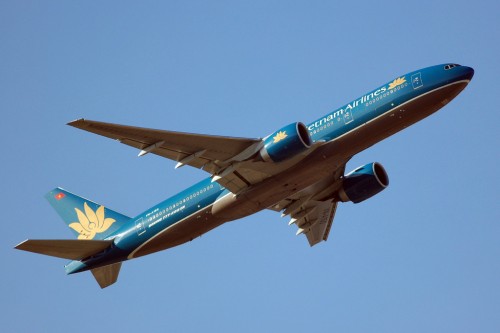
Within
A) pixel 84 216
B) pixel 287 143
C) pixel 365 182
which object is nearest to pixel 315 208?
pixel 365 182

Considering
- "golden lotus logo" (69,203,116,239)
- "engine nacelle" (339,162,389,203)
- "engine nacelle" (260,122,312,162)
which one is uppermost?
"golden lotus logo" (69,203,116,239)

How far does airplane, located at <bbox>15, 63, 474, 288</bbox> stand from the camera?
44875mm

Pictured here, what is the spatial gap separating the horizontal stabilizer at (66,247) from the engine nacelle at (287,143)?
12.2 m

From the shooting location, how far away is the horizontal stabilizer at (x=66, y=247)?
4728 cm

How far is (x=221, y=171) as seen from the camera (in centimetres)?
4688

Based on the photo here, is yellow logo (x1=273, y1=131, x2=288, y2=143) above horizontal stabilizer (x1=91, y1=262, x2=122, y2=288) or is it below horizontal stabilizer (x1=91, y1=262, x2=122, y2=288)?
above

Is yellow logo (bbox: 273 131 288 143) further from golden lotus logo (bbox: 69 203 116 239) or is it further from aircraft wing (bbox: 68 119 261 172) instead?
golden lotus logo (bbox: 69 203 116 239)

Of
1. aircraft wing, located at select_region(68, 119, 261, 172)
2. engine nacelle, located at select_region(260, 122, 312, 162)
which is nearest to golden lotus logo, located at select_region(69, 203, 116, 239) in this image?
aircraft wing, located at select_region(68, 119, 261, 172)

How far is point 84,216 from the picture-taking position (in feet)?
182

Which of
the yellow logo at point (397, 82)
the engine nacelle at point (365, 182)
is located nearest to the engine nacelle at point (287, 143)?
the yellow logo at point (397, 82)

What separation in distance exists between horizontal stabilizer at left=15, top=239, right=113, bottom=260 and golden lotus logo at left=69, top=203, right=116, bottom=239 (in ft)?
9.95

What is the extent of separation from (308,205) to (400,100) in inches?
476

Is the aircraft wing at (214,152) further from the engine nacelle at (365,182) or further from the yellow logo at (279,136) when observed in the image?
the engine nacelle at (365,182)

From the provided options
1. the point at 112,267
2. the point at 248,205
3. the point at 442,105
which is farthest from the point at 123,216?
the point at 442,105
